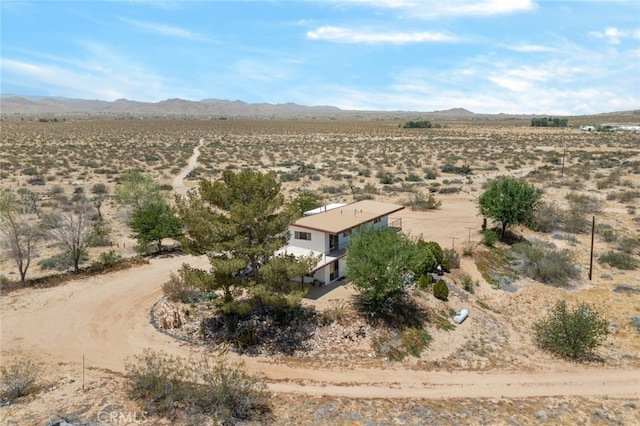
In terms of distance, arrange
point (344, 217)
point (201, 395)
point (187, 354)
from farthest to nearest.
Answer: point (344, 217) → point (187, 354) → point (201, 395)

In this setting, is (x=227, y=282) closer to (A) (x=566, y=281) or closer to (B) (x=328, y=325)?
→ (B) (x=328, y=325)

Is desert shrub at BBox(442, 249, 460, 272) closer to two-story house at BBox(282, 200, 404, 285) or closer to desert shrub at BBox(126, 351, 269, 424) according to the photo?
two-story house at BBox(282, 200, 404, 285)

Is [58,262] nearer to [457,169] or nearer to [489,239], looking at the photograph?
[489,239]

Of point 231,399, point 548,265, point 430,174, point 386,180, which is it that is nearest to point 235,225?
point 231,399

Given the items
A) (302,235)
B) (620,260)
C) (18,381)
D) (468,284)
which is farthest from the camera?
(620,260)

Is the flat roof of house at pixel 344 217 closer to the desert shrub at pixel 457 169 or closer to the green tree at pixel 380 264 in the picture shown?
the green tree at pixel 380 264

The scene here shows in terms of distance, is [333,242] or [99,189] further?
[99,189]
